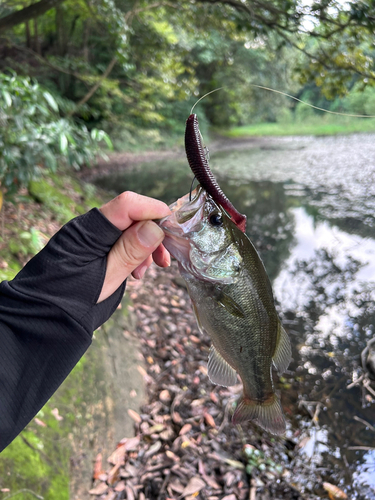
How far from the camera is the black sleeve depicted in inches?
51.0

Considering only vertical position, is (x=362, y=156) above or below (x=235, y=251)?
below

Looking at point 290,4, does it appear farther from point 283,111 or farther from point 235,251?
point 283,111

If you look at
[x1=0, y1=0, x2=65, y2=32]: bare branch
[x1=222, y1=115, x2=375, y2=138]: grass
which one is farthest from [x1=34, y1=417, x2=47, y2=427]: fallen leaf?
[x1=222, y1=115, x2=375, y2=138]: grass

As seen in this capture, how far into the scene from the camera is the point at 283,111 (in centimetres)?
3114

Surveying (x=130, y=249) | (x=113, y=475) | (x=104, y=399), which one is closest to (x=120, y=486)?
(x=113, y=475)

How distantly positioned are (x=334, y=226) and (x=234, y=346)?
8.31 m

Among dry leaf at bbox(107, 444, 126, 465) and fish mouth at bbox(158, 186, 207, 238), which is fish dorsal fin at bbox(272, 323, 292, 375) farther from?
dry leaf at bbox(107, 444, 126, 465)

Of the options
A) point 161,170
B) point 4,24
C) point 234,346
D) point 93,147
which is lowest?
point 161,170

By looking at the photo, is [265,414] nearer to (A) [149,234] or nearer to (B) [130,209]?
(A) [149,234]

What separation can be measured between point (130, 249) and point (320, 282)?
19.3ft

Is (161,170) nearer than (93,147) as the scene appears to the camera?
No

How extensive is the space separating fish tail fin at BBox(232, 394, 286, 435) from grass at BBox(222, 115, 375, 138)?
3004 cm

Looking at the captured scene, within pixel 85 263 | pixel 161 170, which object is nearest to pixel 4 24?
pixel 85 263

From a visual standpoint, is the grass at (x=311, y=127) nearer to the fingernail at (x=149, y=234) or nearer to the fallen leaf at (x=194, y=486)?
the fallen leaf at (x=194, y=486)
